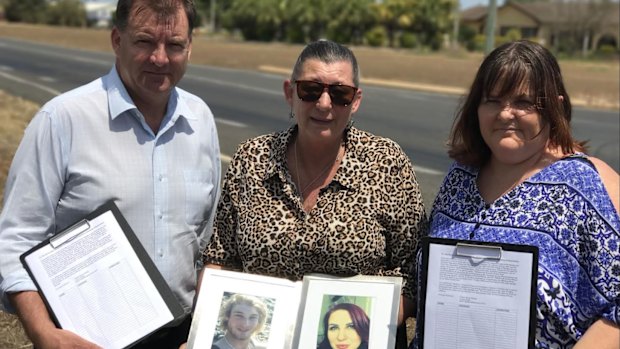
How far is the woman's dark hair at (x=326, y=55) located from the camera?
3098mm

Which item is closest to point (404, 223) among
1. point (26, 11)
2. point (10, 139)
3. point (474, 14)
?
point (10, 139)

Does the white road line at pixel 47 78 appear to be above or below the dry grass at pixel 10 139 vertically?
above

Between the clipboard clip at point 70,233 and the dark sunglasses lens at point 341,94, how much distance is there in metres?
1.03

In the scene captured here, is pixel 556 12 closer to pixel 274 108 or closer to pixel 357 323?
pixel 274 108

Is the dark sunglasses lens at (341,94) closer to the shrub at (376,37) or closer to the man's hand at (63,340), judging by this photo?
the man's hand at (63,340)

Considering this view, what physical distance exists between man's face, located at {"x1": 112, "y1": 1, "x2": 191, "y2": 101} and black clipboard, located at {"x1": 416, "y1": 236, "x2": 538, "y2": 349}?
116cm

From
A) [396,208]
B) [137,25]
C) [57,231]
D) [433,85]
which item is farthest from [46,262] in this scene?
[433,85]

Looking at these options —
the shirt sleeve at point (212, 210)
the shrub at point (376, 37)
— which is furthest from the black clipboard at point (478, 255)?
the shrub at point (376, 37)

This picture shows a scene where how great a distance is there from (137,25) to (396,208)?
121 cm

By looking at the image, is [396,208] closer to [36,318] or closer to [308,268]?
[308,268]

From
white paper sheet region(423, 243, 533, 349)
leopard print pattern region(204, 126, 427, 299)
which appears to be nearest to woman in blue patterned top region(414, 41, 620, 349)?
white paper sheet region(423, 243, 533, 349)

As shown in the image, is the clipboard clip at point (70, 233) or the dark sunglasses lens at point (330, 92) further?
the dark sunglasses lens at point (330, 92)

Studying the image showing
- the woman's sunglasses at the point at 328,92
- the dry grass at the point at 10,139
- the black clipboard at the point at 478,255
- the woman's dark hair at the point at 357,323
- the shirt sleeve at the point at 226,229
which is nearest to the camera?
the black clipboard at the point at 478,255

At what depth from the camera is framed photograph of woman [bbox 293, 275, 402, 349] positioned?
2.94 m
